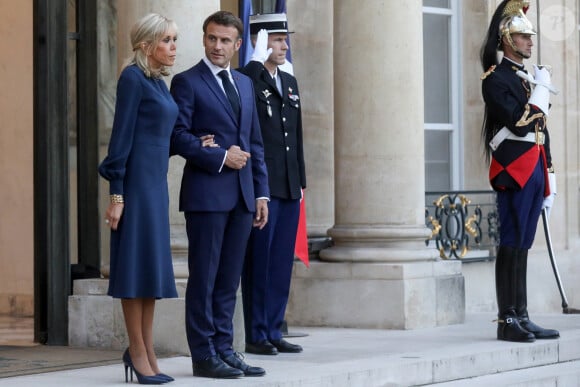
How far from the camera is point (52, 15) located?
32.2 feet

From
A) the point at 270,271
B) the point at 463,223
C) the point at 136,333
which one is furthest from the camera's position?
the point at 463,223

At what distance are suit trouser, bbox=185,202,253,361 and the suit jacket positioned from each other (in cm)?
Answer: 8

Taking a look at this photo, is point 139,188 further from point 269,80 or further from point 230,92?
point 269,80

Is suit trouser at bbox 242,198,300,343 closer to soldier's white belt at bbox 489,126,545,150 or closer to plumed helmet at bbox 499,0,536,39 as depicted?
soldier's white belt at bbox 489,126,545,150

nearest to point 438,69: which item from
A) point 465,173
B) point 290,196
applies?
point 465,173

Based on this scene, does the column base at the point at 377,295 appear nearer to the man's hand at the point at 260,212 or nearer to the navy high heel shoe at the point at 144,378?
the man's hand at the point at 260,212

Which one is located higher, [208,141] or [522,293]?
[208,141]

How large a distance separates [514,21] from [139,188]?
3.40 meters

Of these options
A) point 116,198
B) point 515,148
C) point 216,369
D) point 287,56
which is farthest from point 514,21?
point 116,198

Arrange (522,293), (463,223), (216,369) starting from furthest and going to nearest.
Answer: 1. (463,223)
2. (522,293)
3. (216,369)

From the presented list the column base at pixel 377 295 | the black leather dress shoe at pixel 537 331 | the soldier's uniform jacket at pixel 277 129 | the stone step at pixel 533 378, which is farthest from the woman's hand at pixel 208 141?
the column base at pixel 377 295

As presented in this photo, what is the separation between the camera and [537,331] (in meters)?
9.98

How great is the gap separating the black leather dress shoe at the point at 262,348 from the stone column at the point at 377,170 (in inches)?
78.2

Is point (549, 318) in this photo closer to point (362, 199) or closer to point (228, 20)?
point (362, 199)
